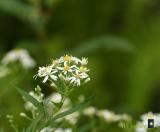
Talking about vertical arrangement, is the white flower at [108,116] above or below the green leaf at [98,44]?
below

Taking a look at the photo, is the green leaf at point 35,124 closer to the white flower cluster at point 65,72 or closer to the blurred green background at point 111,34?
the white flower cluster at point 65,72

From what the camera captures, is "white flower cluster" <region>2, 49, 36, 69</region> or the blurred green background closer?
"white flower cluster" <region>2, 49, 36, 69</region>

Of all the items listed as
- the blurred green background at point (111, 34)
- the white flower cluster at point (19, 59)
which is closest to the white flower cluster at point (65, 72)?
the white flower cluster at point (19, 59)

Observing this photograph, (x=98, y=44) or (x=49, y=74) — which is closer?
(x=49, y=74)

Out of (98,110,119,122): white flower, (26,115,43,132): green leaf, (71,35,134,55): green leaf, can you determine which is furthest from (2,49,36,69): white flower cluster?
(26,115,43,132): green leaf

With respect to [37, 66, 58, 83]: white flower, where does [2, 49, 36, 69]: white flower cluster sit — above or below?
above

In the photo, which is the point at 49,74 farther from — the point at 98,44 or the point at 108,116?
the point at 98,44

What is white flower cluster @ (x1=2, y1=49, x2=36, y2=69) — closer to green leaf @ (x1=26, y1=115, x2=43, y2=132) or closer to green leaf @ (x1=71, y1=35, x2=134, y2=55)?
green leaf @ (x1=71, y1=35, x2=134, y2=55)

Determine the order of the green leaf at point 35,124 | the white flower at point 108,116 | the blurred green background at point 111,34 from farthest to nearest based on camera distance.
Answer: the blurred green background at point 111,34 < the white flower at point 108,116 < the green leaf at point 35,124

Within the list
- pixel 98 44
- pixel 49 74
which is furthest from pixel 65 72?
pixel 98 44

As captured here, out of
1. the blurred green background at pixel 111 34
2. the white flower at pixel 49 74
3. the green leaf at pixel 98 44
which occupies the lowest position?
the white flower at pixel 49 74

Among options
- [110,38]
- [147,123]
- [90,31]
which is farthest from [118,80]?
[147,123]
